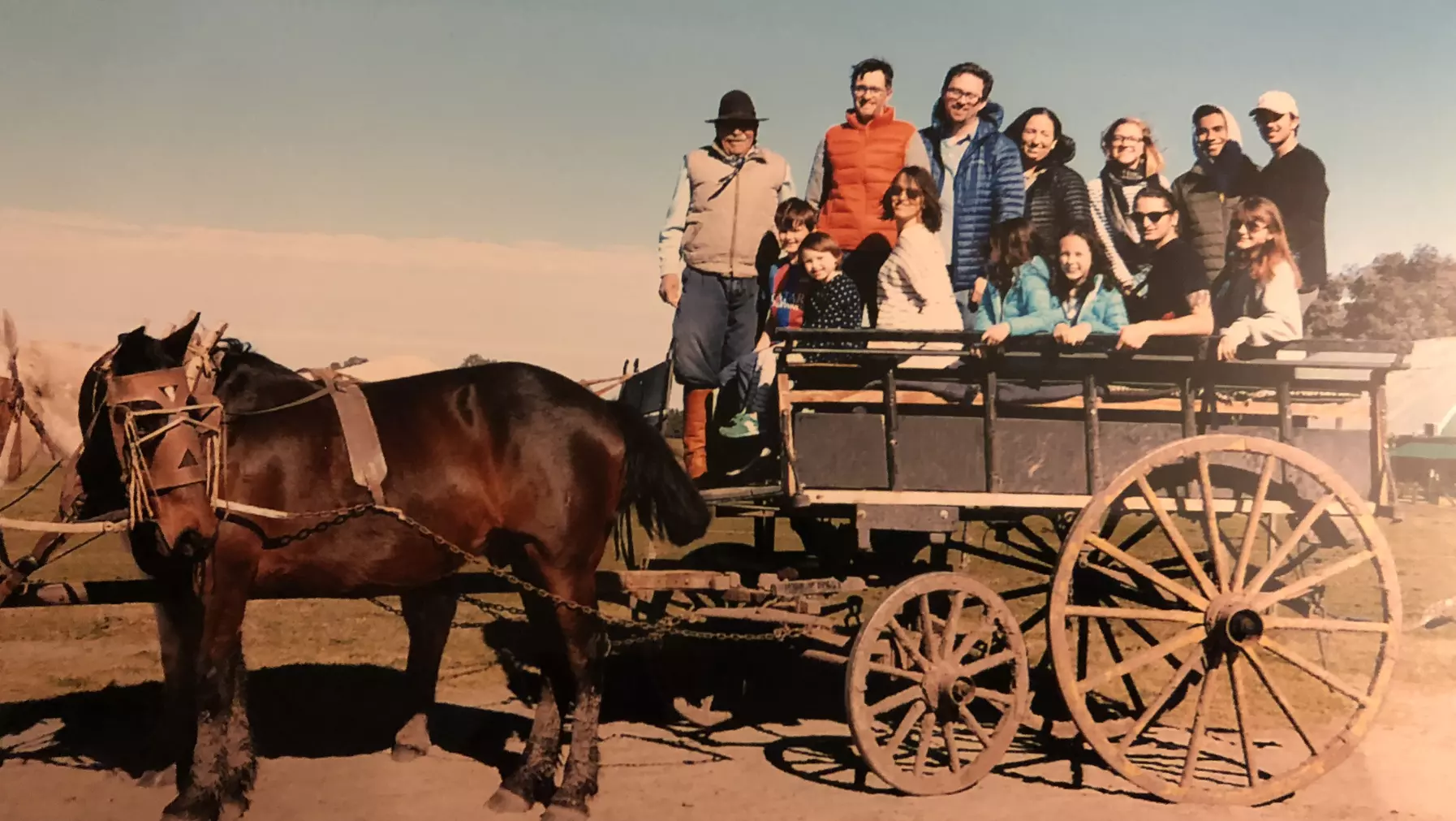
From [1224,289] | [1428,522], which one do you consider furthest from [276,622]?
[1428,522]

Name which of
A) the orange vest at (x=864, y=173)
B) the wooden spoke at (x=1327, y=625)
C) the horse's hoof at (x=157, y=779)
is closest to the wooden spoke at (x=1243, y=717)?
the wooden spoke at (x=1327, y=625)

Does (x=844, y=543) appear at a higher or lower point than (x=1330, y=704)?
higher

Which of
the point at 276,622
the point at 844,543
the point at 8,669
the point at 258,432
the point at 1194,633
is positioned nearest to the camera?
the point at 258,432

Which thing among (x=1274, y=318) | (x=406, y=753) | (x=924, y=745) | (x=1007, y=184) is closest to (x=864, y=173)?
(x=1007, y=184)

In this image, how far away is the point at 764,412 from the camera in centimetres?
616

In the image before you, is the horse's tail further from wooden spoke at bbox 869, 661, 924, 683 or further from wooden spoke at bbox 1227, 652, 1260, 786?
wooden spoke at bbox 1227, 652, 1260, 786

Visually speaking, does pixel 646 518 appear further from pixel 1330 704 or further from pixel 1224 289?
pixel 1330 704


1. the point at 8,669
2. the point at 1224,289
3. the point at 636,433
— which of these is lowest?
the point at 8,669

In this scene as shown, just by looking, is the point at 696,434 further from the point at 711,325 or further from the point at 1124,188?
the point at 1124,188

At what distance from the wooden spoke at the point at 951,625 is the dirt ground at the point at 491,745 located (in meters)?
0.66

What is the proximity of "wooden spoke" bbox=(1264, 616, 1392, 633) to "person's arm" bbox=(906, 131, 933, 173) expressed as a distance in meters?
2.78

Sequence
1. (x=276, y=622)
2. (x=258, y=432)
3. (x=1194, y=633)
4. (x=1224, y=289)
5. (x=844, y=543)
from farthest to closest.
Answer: (x=276, y=622) → (x=844, y=543) → (x=1224, y=289) → (x=1194, y=633) → (x=258, y=432)

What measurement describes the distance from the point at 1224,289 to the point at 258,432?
465 cm

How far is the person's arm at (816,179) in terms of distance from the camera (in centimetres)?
644
